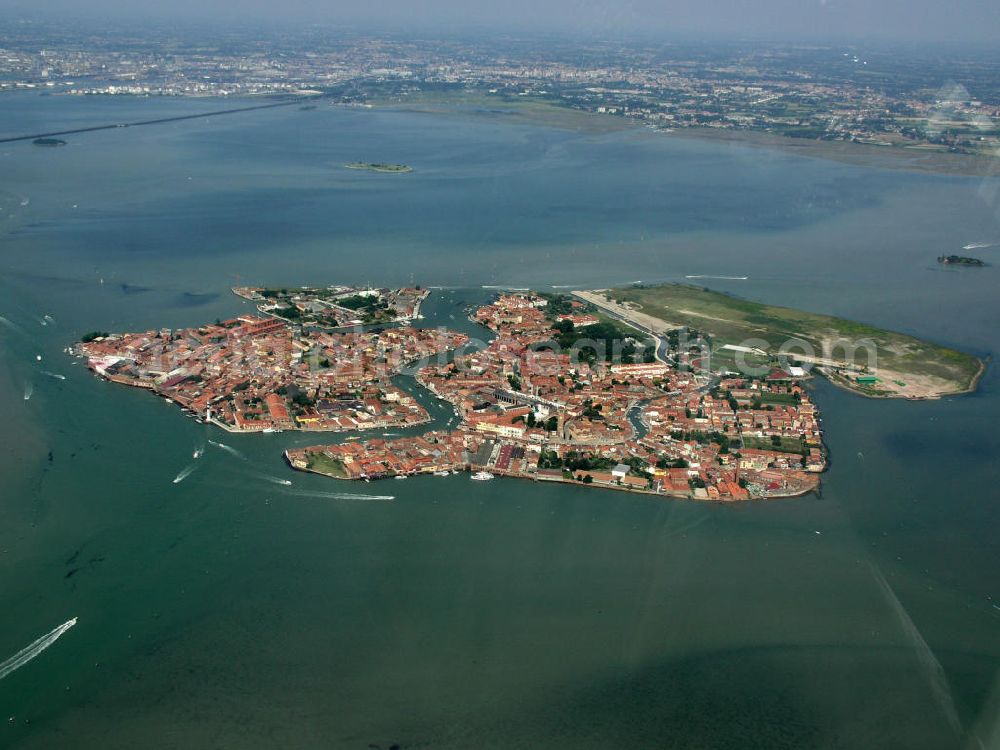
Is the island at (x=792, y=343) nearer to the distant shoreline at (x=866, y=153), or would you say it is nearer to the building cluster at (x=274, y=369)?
the building cluster at (x=274, y=369)

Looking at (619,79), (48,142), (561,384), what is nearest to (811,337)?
(561,384)

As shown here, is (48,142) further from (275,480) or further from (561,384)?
(275,480)

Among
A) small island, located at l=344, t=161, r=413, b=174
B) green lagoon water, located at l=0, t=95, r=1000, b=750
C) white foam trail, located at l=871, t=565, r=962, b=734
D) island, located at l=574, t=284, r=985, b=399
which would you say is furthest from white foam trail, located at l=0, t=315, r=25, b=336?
small island, located at l=344, t=161, r=413, b=174

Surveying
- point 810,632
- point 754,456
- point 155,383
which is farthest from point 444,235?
point 810,632

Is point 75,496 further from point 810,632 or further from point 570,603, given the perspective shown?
point 810,632

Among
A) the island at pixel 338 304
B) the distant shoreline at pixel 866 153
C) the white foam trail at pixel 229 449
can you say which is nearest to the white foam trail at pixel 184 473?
the white foam trail at pixel 229 449

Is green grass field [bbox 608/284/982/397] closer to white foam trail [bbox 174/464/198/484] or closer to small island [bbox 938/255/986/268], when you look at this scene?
small island [bbox 938/255/986/268]
